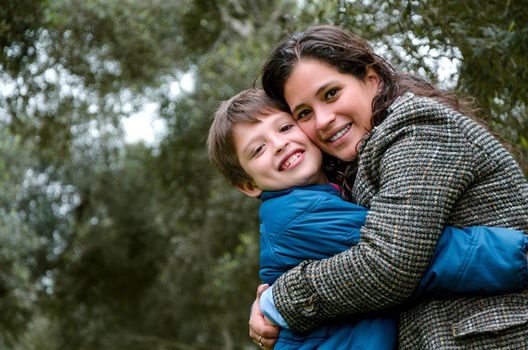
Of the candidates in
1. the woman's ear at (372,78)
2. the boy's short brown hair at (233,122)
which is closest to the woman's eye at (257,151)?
the boy's short brown hair at (233,122)

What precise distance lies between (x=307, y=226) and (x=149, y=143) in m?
12.8

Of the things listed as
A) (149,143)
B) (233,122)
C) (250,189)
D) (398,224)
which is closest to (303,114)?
(233,122)

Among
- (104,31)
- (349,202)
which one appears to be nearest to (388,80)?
(349,202)

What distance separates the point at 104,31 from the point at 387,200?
956cm

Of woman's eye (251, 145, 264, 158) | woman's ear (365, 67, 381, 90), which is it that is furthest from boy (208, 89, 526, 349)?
woman's ear (365, 67, 381, 90)

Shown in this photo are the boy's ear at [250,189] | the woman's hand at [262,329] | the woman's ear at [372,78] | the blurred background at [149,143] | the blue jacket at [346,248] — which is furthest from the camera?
the blurred background at [149,143]

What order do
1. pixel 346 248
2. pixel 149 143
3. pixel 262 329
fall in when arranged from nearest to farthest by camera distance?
pixel 346 248
pixel 262 329
pixel 149 143

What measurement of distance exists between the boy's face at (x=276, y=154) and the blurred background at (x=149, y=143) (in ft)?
3.66

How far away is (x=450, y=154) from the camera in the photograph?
7.87 ft

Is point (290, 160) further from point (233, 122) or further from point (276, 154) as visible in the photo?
point (233, 122)

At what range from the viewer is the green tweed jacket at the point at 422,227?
233 centimetres

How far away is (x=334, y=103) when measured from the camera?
2.95 meters

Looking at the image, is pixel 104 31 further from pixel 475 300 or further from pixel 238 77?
pixel 475 300

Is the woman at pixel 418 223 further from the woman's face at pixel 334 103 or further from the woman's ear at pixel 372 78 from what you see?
the woman's ear at pixel 372 78
